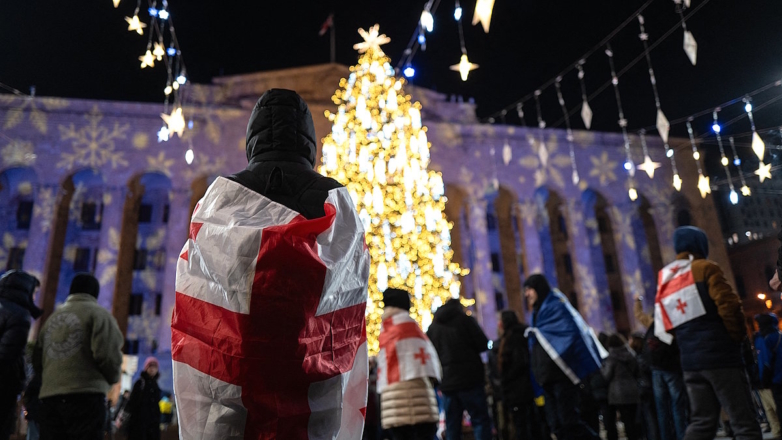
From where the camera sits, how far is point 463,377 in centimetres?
532

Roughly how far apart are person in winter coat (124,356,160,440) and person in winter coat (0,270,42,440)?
3.23 m

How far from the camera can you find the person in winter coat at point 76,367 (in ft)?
12.0

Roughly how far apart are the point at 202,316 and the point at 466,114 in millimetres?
25770

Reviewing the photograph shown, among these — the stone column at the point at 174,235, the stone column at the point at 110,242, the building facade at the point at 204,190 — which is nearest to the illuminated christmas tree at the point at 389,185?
the building facade at the point at 204,190

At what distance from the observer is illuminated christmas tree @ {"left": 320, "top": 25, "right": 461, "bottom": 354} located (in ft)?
41.1

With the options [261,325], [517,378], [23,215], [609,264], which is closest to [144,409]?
[517,378]

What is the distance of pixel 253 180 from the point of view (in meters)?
2.20

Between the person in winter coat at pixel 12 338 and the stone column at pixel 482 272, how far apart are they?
18783 millimetres

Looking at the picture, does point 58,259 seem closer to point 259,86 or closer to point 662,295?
point 259,86

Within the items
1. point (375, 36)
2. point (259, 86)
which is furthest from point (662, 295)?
point (259, 86)

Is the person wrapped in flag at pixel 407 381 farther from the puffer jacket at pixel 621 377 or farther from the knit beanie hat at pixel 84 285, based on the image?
the puffer jacket at pixel 621 377

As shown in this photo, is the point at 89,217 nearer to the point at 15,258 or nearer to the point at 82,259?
the point at 82,259

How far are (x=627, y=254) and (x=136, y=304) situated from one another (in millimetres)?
22963

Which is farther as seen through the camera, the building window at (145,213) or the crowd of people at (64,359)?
the building window at (145,213)
